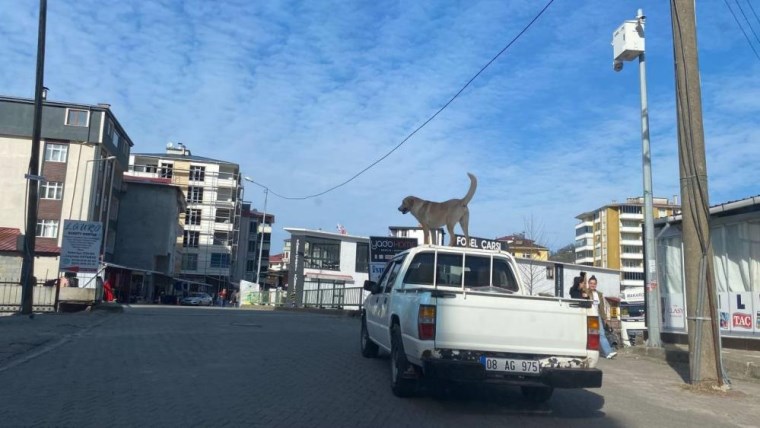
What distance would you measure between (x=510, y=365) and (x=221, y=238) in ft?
271

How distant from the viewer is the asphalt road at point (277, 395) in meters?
6.15

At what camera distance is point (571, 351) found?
6.63m

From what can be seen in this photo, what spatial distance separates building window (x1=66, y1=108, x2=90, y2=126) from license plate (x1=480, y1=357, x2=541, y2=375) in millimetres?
54457

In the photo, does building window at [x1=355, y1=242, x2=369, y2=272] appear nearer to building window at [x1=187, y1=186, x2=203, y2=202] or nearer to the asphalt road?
the asphalt road

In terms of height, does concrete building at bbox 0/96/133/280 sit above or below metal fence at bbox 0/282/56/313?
above

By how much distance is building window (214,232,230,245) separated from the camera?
280 feet

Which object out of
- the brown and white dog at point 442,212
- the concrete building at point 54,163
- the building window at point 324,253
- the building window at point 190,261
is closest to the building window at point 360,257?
the building window at point 324,253

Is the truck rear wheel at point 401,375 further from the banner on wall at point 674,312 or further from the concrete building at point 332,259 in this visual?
the concrete building at point 332,259

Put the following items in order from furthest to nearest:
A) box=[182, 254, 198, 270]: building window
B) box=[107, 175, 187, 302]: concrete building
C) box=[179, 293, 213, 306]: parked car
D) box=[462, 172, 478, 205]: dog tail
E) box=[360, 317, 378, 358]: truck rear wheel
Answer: box=[182, 254, 198, 270]: building window < box=[107, 175, 187, 302]: concrete building < box=[179, 293, 213, 306]: parked car < box=[462, 172, 478, 205]: dog tail < box=[360, 317, 378, 358]: truck rear wheel

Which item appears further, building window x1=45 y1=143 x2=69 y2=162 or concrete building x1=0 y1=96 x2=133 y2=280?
building window x1=45 y1=143 x2=69 y2=162

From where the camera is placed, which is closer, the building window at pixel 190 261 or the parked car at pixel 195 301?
the parked car at pixel 195 301

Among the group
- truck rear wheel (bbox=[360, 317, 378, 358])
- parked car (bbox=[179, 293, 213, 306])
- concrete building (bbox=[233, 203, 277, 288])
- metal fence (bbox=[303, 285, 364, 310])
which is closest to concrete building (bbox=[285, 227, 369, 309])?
metal fence (bbox=[303, 285, 364, 310])

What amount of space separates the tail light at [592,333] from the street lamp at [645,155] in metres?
7.54

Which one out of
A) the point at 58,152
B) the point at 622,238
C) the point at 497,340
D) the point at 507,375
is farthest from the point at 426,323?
the point at 622,238
